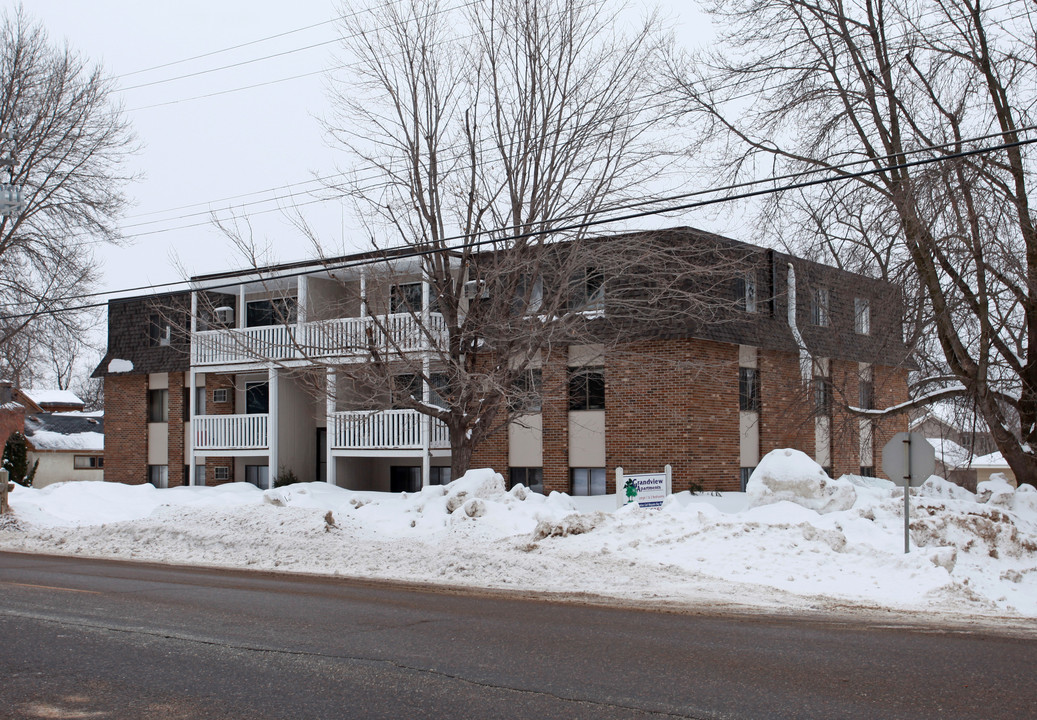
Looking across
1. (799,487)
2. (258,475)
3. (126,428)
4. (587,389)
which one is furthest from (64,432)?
(799,487)

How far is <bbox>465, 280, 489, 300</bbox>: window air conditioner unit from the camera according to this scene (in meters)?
20.1

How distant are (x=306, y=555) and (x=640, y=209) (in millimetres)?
9450

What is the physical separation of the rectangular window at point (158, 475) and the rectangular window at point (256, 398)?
3.78 m

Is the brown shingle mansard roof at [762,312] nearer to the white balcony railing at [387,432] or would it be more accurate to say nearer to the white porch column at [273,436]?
the white porch column at [273,436]

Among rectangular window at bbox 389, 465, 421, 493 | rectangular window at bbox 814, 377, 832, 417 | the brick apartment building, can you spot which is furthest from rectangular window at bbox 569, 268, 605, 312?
rectangular window at bbox 389, 465, 421, 493

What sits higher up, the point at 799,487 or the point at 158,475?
the point at 799,487

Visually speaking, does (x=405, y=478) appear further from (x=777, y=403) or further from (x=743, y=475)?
(x=777, y=403)

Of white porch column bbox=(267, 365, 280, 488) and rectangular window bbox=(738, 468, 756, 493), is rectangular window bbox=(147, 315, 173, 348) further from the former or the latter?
rectangular window bbox=(738, 468, 756, 493)

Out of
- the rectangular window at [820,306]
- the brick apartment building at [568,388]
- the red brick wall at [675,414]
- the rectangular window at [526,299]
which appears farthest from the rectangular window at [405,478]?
the rectangular window at [820,306]

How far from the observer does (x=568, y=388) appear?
25.8 meters

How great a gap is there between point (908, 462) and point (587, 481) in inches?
493

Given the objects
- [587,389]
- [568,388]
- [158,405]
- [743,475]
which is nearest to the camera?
[587,389]

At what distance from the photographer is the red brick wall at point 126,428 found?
113 ft

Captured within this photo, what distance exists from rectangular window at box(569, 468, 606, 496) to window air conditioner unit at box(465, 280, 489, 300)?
586cm
